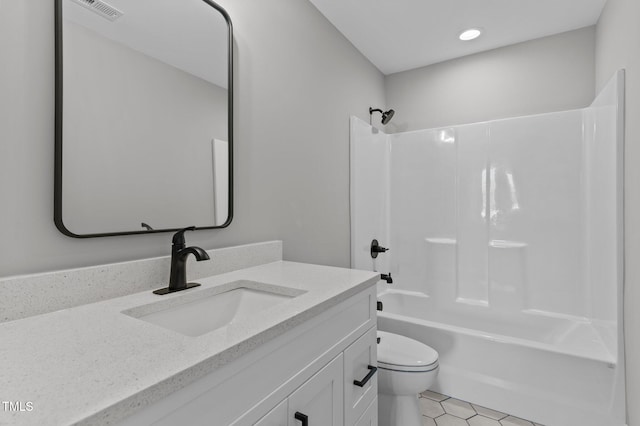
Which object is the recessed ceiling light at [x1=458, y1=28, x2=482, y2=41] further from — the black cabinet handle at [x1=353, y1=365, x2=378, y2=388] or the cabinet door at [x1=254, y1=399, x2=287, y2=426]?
the cabinet door at [x1=254, y1=399, x2=287, y2=426]

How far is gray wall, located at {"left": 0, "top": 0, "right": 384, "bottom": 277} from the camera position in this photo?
826 millimetres

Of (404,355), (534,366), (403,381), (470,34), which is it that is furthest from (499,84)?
(403,381)

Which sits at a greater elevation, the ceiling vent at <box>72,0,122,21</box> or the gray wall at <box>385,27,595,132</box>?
the gray wall at <box>385,27,595,132</box>

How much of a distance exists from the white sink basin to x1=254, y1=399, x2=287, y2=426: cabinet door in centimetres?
34

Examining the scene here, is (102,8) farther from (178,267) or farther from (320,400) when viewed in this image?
→ (320,400)

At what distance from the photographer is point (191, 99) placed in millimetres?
1250

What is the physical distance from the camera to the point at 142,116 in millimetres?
1090

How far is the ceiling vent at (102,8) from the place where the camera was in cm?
95

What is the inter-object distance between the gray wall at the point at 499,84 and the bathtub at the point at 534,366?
1549mm

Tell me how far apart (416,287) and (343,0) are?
2195mm

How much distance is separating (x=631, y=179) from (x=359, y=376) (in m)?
1.61

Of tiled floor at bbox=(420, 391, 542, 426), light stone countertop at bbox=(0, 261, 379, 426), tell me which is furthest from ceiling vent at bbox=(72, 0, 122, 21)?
tiled floor at bbox=(420, 391, 542, 426)

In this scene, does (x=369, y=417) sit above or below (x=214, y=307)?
below

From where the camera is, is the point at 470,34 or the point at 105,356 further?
the point at 470,34
